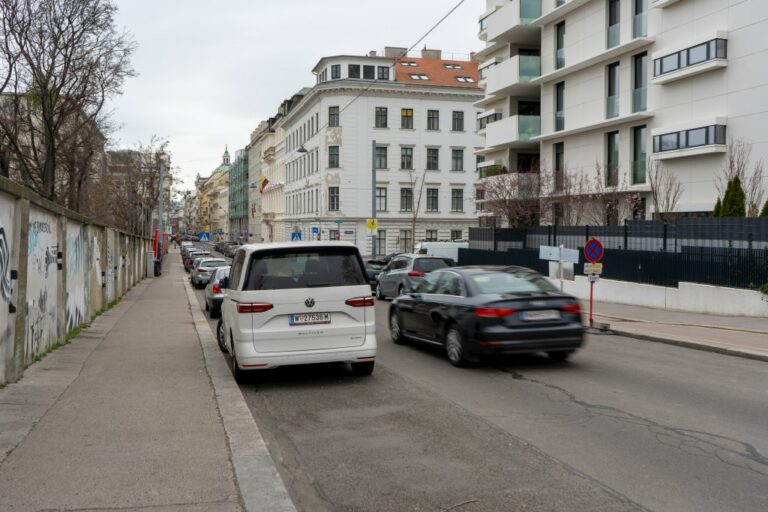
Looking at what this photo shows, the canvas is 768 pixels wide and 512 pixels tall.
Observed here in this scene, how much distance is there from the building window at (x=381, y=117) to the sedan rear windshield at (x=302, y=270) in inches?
2199

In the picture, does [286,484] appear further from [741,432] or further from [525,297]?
[525,297]

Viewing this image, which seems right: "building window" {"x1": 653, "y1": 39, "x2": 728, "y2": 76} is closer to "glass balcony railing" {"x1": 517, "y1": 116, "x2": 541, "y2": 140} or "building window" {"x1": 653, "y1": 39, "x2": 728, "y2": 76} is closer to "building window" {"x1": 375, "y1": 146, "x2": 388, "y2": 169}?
"glass balcony railing" {"x1": 517, "y1": 116, "x2": 541, "y2": 140}

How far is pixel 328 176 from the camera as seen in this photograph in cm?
6306

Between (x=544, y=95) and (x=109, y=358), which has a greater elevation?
(x=544, y=95)

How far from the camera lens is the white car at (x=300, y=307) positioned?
8828mm

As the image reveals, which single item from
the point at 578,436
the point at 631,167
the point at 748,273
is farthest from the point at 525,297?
the point at 631,167

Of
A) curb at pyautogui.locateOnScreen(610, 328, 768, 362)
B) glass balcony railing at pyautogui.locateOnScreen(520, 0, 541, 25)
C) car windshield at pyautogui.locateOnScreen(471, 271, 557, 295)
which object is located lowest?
curb at pyautogui.locateOnScreen(610, 328, 768, 362)

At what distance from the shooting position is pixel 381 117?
2522 inches

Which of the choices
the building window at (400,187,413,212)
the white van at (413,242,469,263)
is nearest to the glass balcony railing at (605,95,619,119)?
the white van at (413,242,469,263)

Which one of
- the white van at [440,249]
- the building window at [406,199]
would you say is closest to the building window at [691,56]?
the white van at [440,249]

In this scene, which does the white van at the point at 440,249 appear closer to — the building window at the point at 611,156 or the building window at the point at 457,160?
the building window at the point at 611,156

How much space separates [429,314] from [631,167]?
21.6 metres

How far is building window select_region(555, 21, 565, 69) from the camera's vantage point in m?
34.7

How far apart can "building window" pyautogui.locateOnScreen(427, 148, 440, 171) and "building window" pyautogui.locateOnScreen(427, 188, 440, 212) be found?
2027 mm
